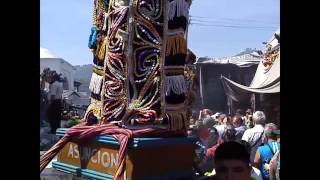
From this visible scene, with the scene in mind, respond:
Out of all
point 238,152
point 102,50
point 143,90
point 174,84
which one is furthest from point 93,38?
point 238,152

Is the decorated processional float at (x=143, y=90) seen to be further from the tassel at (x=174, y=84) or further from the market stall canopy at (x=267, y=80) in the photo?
the market stall canopy at (x=267, y=80)

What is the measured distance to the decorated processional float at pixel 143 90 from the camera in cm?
283

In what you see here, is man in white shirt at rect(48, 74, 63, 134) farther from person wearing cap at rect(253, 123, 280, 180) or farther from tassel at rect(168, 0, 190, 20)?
tassel at rect(168, 0, 190, 20)

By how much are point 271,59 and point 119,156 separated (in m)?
9.35

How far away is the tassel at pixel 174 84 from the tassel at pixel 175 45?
16 centimetres

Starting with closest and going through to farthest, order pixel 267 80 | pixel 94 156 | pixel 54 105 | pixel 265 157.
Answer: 1. pixel 94 156
2. pixel 265 157
3. pixel 54 105
4. pixel 267 80

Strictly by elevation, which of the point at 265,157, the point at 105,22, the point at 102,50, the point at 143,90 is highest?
the point at 105,22

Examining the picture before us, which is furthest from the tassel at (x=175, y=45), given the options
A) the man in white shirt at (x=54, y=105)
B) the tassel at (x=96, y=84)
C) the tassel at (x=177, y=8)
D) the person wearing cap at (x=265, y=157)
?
the man in white shirt at (x=54, y=105)

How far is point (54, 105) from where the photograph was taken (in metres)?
9.48

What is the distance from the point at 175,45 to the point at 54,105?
7.00m

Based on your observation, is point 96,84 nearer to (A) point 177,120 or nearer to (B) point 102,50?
(B) point 102,50
